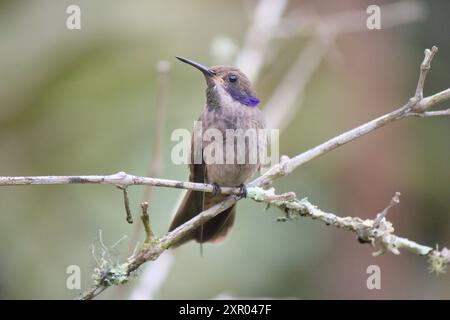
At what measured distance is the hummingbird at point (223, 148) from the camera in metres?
4.47

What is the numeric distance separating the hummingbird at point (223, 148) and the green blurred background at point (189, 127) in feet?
3.78

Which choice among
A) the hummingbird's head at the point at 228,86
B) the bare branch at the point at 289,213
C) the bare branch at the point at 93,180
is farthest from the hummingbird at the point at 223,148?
the bare branch at the point at 93,180

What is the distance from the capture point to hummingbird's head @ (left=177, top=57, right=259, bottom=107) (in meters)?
4.69

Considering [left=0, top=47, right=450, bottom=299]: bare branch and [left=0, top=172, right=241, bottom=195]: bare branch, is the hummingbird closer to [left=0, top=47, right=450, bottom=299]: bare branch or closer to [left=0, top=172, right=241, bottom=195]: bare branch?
[left=0, top=47, right=450, bottom=299]: bare branch

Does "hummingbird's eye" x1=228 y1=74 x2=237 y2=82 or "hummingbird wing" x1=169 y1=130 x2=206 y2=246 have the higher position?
"hummingbird's eye" x1=228 y1=74 x2=237 y2=82

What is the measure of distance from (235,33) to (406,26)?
6.56 ft

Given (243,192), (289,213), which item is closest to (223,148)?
(243,192)

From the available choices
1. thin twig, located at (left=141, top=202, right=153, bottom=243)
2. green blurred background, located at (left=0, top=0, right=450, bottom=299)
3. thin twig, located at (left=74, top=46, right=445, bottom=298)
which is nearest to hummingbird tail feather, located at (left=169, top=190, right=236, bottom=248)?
thin twig, located at (left=74, top=46, right=445, bottom=298)

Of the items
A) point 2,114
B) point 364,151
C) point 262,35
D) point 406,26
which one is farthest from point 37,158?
point 406,26

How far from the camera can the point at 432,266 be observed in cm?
308

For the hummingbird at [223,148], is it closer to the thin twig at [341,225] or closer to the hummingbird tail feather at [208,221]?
the hummingbird tail feather at [208,221]

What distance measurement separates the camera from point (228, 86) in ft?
15.5

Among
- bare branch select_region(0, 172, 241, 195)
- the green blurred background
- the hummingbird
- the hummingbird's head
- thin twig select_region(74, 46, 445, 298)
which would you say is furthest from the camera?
the green blurred background

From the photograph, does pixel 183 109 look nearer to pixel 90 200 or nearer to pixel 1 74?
pixel 90 200
